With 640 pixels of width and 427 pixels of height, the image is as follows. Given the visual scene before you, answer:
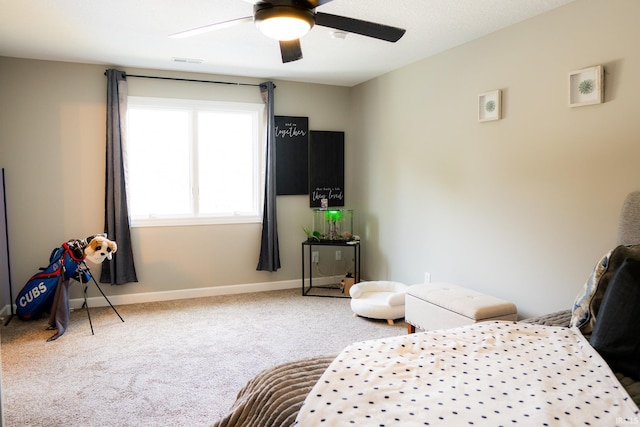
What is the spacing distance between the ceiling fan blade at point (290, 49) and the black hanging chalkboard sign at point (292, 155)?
2.58 m

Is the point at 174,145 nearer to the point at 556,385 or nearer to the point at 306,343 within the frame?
the point at 306,343

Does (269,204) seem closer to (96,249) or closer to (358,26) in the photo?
(96,249)

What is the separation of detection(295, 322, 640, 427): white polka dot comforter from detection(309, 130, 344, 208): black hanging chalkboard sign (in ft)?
11.6

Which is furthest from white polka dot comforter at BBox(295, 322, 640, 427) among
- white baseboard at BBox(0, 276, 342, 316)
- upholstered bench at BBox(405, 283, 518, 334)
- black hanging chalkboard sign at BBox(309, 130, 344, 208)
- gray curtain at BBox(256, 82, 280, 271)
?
black hanging chalkboard sign at BBox(309, 130, 344, 208)

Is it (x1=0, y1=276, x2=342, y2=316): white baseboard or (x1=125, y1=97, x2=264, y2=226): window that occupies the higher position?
(x1=125, y1=97, x2=264, y2=226): window

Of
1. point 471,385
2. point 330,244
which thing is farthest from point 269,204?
point 471,385

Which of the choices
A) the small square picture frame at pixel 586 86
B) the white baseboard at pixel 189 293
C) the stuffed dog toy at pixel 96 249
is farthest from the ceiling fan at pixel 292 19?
the white baseboard at pixel 189 293

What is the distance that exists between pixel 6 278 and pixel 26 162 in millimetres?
1133

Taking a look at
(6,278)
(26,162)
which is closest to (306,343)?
(6,278)

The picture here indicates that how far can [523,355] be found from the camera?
1770mm

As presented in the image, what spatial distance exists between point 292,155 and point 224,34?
195cm

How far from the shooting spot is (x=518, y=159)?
127 inches

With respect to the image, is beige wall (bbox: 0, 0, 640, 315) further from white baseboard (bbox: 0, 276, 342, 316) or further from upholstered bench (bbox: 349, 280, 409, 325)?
upholstered bench (bbox: 349, 280, 409, 325)

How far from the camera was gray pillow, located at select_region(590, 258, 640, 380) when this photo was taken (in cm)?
170
